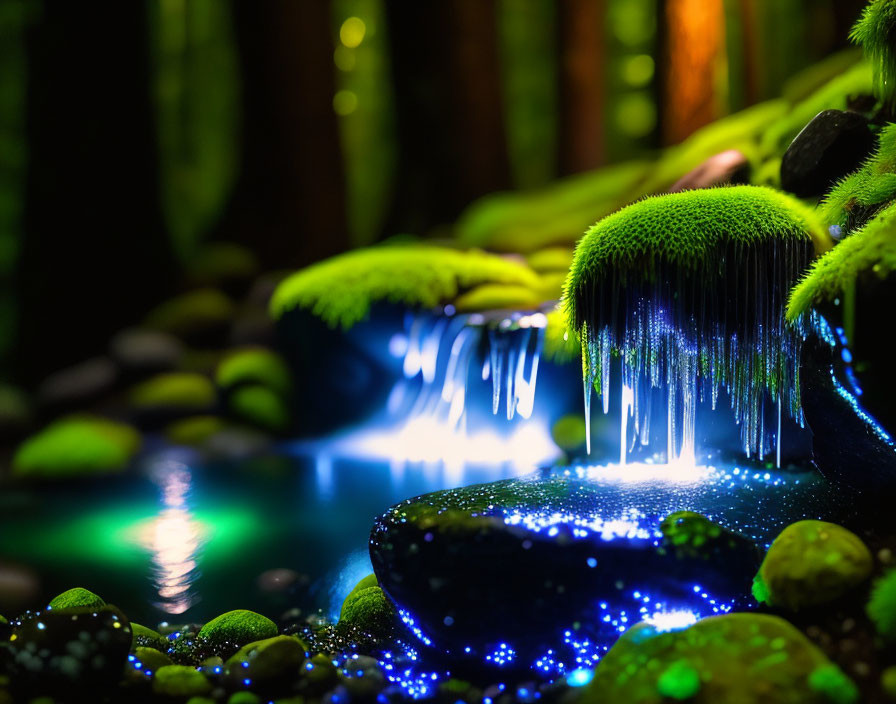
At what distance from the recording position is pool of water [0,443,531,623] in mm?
4777

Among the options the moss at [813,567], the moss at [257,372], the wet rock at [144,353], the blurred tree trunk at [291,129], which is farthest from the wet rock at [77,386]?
the moss at [813,567]

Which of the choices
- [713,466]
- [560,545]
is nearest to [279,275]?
[713,466]

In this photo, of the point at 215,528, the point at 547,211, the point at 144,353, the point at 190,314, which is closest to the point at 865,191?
the point at 215,528

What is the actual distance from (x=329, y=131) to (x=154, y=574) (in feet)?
27.7

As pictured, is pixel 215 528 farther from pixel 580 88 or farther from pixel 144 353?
pixel 580 88

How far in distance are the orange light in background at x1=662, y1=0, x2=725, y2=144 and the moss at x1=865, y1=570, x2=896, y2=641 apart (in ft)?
29.3

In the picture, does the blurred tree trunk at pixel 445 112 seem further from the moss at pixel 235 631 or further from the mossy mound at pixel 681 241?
the moss at pixel 235 631

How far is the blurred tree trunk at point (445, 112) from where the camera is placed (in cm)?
1251

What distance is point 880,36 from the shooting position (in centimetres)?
445

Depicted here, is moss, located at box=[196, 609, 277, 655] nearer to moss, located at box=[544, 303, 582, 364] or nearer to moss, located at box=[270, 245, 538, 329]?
moss, located at box=[544, 303, 582, 364]

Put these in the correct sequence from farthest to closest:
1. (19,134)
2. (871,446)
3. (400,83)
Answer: (400,83) < (19,134) < (871,446)

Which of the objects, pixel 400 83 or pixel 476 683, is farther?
pixel 400 83

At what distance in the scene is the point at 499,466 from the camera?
271 inches

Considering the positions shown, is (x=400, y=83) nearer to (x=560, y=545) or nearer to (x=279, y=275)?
(x=279, y=275)
